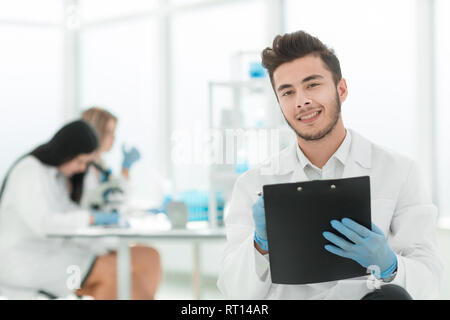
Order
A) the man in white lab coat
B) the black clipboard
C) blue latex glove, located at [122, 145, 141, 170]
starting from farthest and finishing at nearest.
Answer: blue latex glove, located at [122, 145, 141, 170] < the man in white lab coat < the black clipboard

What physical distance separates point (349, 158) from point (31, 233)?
1.39 meters

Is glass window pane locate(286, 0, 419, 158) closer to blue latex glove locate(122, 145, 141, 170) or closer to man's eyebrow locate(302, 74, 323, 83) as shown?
man's eyebrow locate(302, 74, 323, 83)

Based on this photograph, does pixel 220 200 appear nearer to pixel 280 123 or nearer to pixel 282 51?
pixel 280 123

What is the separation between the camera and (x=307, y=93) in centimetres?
94

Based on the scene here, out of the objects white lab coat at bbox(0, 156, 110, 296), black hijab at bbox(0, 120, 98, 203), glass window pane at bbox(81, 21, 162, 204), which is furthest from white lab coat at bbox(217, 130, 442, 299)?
glass window pane at bbox(81, 21, 162, 204)

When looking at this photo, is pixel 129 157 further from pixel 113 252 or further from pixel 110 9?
pixel 110 9

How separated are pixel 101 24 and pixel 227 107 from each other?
1362 mm

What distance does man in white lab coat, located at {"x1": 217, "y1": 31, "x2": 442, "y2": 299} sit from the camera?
3.03ft

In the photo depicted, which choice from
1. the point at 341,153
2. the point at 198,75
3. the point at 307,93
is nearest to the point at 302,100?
the point at 307,93

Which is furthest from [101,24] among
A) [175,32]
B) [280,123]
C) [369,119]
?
[369,119]

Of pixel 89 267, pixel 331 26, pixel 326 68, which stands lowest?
pixel 89 267

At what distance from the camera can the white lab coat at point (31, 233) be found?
72.6 inches

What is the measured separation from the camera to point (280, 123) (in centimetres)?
124

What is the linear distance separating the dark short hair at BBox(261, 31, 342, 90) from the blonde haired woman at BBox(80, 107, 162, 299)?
4.85 feet
